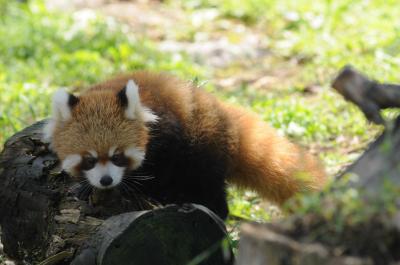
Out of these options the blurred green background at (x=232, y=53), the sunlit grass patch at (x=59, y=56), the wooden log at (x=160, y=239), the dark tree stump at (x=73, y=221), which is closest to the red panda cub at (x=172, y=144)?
the dark tree stump at (x=73, y=221)

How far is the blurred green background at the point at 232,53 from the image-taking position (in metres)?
5.66

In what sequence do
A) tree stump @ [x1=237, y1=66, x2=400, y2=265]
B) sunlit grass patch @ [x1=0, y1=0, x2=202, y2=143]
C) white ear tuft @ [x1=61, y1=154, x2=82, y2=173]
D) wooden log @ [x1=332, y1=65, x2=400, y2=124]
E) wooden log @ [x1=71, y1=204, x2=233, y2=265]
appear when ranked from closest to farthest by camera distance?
tree stump @ [x1=237, y1=66, x2=400, y2=265]
wooden log @ [x1=332, y1=65, x2=400, y2=124]
wooden log @ [x1=71, y1=204, x2=233, y2=265]
white ear tuft @ [x1=61, y1=154, x2=82, y2=173]
sunlit grass patch @ [x1=0, y1=0, x2=202, y2=143]

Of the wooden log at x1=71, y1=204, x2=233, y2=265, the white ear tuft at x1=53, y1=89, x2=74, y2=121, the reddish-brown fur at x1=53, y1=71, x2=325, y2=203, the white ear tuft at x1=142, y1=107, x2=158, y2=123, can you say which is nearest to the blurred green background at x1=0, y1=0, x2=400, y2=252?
the reddish-brown fur at x1=53, y1=71, x2=325, y2=203

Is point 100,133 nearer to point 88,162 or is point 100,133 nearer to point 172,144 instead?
point 88,162

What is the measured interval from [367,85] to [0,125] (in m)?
4.06

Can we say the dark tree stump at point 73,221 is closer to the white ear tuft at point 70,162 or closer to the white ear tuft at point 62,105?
the white ear tuft at point 70,162

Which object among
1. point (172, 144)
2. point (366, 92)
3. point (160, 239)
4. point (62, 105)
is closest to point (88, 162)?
point (62, 105)

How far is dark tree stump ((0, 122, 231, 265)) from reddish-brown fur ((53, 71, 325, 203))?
229 mm

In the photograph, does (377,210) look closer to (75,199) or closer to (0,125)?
(75,199)

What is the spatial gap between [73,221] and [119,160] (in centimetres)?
45

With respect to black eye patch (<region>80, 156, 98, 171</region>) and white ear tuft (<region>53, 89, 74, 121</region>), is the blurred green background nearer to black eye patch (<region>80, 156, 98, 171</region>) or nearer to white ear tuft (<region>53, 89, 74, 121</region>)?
black eye patch (<region>80, 156, 98, 171</region>)

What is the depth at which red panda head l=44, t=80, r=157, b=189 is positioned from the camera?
363 centimetres

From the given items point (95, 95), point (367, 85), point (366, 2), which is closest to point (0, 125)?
point (95, 95)

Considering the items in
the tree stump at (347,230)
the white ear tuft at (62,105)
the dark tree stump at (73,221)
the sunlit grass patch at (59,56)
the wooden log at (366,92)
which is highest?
the wooden log at (366,92)
